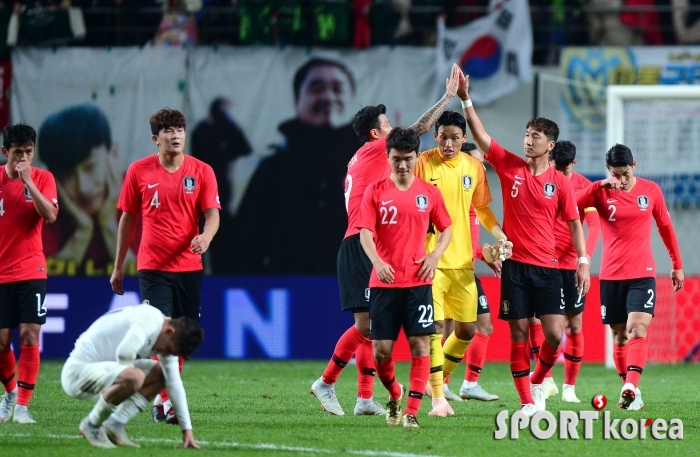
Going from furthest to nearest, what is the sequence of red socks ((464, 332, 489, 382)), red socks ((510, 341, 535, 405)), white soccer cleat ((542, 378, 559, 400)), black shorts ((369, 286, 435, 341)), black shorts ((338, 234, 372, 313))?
white soccer cleat ((542, 378, 559, 400))
red socks ((464, 332, 489, 382))
black shorts ((338, 234, 372, 313))
red socks ((510, 341, 535, 405))
black shorts ((369, 286, 435, 341))

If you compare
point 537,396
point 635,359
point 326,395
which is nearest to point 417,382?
point 326,395

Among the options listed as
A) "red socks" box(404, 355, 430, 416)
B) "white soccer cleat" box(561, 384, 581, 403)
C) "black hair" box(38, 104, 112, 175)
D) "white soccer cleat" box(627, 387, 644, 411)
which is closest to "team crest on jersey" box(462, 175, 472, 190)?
"red socks" box(404, 355, 430, 416)

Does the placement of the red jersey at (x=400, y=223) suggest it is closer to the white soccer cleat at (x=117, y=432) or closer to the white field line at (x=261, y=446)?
the white field line at (x=261, y=446)

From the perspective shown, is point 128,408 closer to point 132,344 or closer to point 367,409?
point 132,344

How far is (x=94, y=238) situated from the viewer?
1555cm

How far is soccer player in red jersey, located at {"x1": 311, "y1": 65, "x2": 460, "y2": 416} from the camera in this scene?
28.2 ft

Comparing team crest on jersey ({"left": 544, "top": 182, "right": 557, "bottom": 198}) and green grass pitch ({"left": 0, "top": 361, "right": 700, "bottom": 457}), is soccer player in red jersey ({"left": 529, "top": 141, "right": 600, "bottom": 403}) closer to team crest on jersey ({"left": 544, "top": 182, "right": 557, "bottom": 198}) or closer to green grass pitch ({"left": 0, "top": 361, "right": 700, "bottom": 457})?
green grass pitch ({"left": 0, "top": 361, "right": 700, "bottom": 457})

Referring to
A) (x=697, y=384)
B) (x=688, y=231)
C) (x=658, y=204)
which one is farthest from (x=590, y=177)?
(x=658, y=204)

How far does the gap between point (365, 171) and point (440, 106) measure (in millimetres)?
766

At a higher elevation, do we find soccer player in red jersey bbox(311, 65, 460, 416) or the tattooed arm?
the tattooed arm

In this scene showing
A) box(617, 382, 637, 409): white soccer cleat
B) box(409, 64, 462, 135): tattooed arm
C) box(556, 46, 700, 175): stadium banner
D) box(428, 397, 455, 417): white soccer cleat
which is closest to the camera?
box(409, 64, 462, 135): tattooed arm

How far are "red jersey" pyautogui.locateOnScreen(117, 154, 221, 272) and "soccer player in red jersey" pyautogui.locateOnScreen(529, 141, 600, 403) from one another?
11.4ft

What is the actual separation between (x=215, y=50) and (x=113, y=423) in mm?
9631

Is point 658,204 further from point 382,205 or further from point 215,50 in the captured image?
point 215,50
